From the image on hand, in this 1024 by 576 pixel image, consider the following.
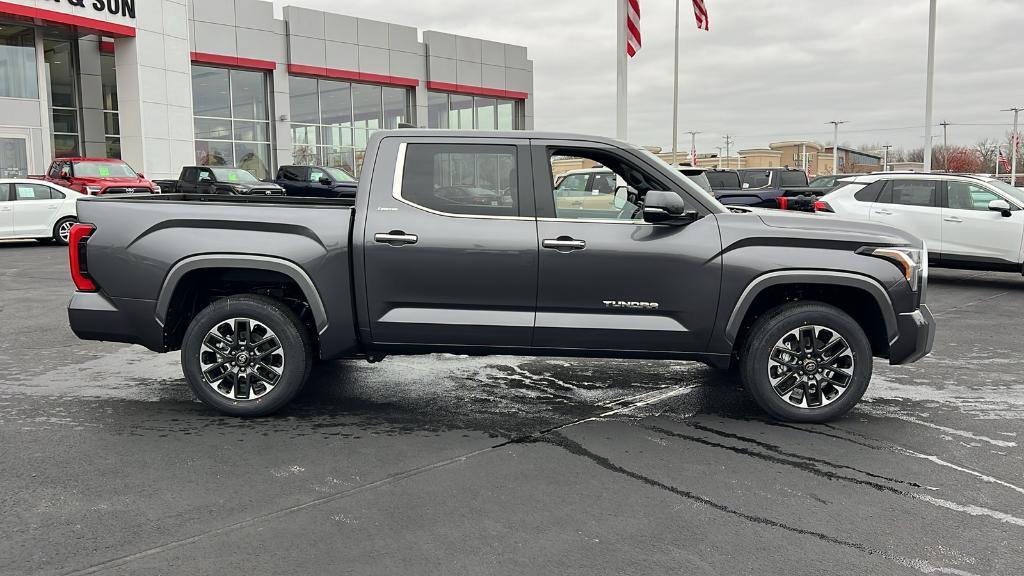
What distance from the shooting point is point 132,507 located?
13.4ft

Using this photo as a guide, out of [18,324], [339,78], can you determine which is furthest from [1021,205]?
[339,78]

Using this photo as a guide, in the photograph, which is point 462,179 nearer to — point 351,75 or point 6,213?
point 6,213

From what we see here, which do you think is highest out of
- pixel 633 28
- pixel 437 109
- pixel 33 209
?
pixel 437 109

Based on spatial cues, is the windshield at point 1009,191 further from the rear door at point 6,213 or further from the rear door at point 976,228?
the rear door at point 6,213

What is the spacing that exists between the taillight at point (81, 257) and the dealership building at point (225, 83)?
65.9 ft

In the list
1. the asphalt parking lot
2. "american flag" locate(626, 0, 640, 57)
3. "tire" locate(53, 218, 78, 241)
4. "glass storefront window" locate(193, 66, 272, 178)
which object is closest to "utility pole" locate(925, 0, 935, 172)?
"american flag" locate(626, 0, 640, 57)

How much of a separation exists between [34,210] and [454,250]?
17303 mm

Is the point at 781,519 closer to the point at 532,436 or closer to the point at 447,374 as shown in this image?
the point at 532,436

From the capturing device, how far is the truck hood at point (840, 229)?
5.46 m

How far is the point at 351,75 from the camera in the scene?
40438mm

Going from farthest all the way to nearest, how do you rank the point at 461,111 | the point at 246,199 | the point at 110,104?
the point at 461,111, the point at 110,104, the point at 246,199

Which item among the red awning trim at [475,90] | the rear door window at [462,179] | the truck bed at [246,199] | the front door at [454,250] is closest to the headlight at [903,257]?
the front door at [454,250]

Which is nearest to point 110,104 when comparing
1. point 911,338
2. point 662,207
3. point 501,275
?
point 501,275

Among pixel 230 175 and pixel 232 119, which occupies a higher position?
pixel 232 119
